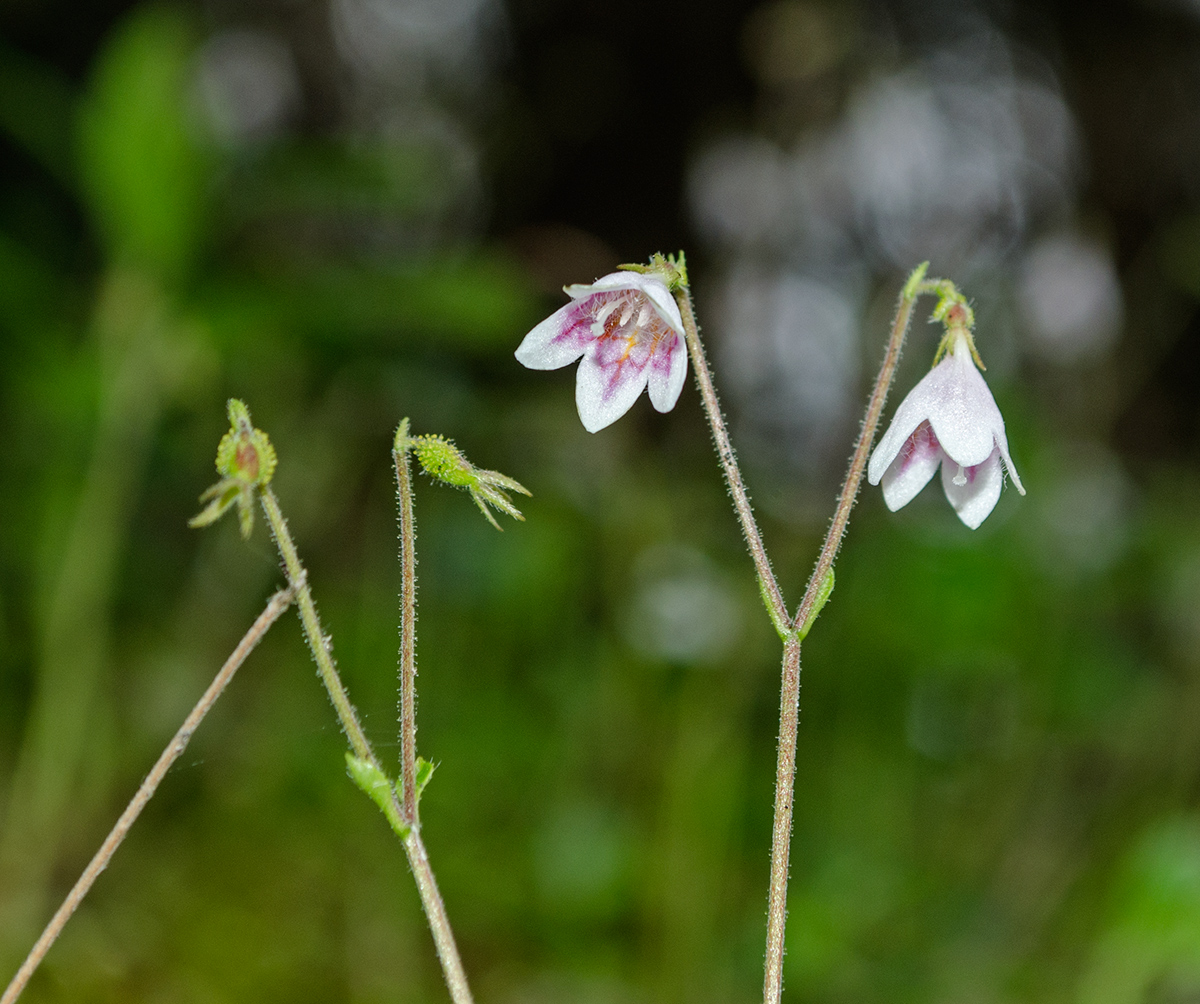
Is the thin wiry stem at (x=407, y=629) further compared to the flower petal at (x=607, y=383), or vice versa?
the flower petal at (x=607, y=383)

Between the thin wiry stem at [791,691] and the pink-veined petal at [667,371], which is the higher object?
the pink-veined petal at [667,371]

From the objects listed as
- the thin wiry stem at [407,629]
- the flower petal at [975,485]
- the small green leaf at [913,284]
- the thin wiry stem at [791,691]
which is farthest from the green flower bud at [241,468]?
the flower petal at [975,485]

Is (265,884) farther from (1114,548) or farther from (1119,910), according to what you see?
(1114,548)

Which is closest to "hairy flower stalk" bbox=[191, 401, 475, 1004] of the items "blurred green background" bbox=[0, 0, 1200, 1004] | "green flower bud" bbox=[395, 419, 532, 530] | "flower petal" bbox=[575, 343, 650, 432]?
"green flower bud" bbox=[395, 419, 532, 530]

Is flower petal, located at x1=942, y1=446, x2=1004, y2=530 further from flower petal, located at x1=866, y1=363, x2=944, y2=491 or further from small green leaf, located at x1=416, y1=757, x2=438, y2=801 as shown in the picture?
small green leaf, located at x1=416, y1=757, x2=438, y2=801

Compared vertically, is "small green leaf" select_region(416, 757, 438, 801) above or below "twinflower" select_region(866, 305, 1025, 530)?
below

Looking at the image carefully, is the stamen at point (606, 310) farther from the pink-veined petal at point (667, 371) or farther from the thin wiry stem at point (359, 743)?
the thin wiry stem at point (359, 743)
